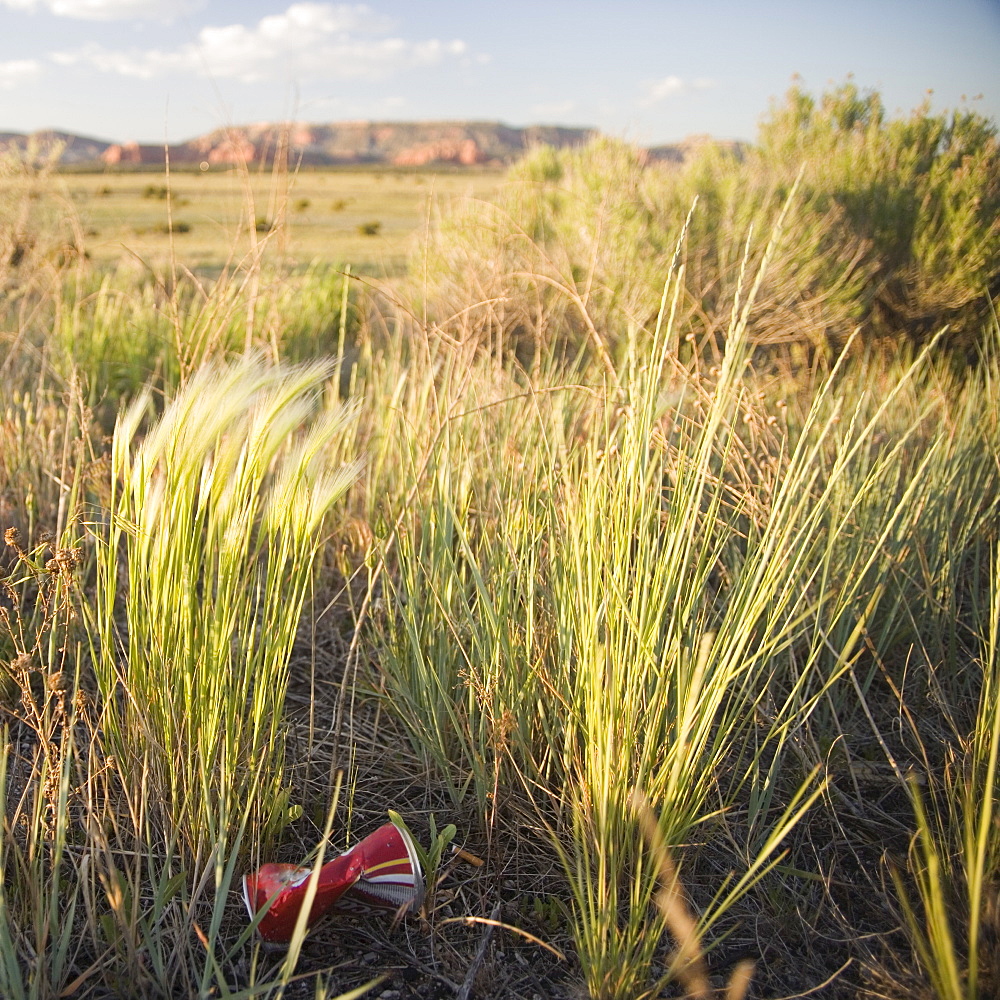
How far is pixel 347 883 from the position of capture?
1.21 metres

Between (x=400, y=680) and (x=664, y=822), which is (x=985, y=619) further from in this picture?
(x=400, y=680)

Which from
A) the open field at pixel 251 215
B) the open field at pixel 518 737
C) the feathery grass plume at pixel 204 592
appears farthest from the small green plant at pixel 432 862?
the open field at pixel 251 215

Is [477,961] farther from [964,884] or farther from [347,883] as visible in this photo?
[964,884]

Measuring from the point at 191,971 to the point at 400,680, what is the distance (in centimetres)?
62

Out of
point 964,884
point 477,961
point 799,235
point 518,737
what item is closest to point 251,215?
point 518,737

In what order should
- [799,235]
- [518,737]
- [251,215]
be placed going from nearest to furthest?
[518,737] → [251,215] → [799,235]

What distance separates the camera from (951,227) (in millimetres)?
5523

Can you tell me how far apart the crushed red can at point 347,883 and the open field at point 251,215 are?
1.44 meters

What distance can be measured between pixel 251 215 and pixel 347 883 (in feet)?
5.38

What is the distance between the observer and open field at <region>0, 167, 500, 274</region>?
8.01ft

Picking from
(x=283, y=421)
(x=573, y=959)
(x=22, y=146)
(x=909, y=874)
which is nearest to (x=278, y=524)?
(x=283, y=421)

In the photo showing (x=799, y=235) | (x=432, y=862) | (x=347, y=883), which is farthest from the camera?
(x=799, y=235)

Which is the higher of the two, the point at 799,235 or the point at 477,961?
the point at 799,235

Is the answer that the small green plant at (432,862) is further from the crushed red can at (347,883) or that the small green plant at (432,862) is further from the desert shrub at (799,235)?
the desert shrub at (799,235)
